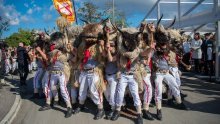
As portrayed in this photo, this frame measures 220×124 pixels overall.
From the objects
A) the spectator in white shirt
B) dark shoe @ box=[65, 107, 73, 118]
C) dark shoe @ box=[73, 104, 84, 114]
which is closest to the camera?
dark shoe @ box=[65, 107, 73, 118]

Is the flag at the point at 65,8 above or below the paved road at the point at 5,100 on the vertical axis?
above

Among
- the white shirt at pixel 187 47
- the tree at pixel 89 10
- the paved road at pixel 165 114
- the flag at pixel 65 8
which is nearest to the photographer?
the paved road at pixel 165 114

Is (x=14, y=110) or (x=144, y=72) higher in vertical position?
(x=144, y=72)

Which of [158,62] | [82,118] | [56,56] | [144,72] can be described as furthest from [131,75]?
[56,56]

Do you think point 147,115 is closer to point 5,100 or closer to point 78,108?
point 78,108

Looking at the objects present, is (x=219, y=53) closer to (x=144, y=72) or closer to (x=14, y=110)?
(x=144, y=72)

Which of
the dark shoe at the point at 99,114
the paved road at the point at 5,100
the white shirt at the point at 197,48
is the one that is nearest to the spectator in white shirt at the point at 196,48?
the white shirt at the point at 197,48

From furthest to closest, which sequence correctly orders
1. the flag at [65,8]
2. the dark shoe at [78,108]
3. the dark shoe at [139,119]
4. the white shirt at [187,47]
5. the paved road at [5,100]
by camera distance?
1. the white shirt at [187,47]
2. the flag at [65,8]
3. the paved road at [5,100]
4. the dark shoe at [78,108]
5. the dark shoe at [139,119]

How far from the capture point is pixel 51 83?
804cm

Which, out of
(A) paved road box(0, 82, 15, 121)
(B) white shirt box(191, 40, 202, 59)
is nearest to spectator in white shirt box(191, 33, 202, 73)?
(B) white shirt box(191, 40, 202, 59)

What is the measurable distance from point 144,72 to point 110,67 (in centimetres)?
77

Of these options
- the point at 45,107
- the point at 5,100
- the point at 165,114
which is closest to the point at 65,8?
the point at 5,100

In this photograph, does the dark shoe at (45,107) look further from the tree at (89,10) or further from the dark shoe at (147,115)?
the tree at (89,10)

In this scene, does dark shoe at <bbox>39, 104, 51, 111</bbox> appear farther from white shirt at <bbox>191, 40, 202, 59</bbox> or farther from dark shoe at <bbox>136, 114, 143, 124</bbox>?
white shirt at <bbox>191, 40, 202, 59</bbox>
